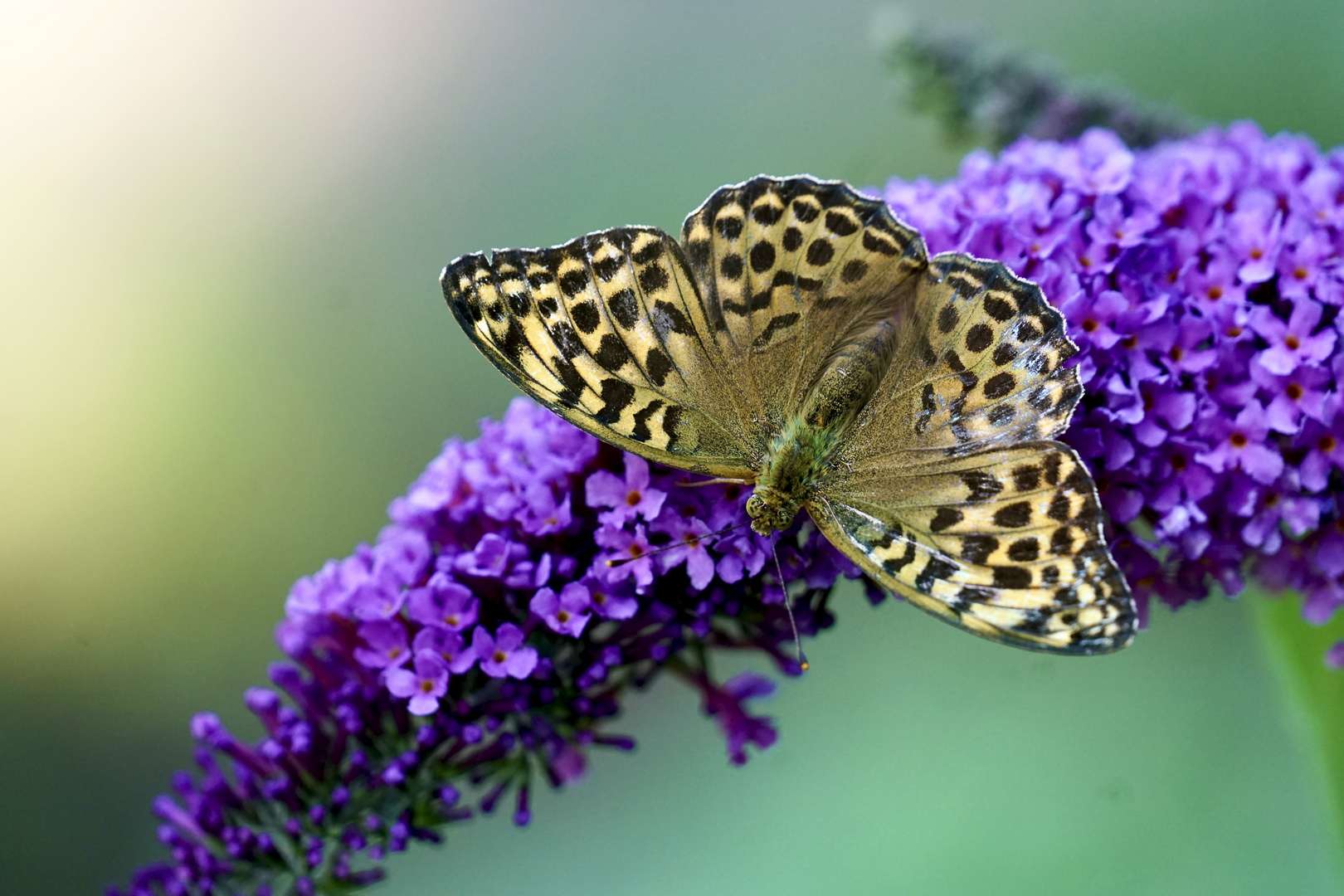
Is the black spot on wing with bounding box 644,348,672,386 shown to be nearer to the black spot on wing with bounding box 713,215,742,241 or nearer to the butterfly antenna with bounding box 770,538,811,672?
the black spot on wing with bounding box 713,215,742,241

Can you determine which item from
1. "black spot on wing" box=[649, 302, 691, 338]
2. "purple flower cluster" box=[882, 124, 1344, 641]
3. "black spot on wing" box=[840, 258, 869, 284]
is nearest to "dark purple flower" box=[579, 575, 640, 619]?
"black spot on wing" box=[649, 302, 691, 338]

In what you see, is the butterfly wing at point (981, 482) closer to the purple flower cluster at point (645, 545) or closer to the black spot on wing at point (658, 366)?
the purple flower cluster at point (645, 545)

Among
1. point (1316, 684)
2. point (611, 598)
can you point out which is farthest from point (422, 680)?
point (1316, 684)

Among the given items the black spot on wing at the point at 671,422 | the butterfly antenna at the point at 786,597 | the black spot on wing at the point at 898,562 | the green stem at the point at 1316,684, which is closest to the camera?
the black spot on wing at the point at 898,562

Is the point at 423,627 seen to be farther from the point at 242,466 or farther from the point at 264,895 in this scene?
the point at 242,466

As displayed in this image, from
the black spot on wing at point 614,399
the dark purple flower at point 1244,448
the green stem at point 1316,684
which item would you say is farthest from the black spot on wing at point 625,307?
the green stem at point 1316,684

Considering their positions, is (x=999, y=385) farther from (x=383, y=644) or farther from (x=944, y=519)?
(x=383, y=644)
